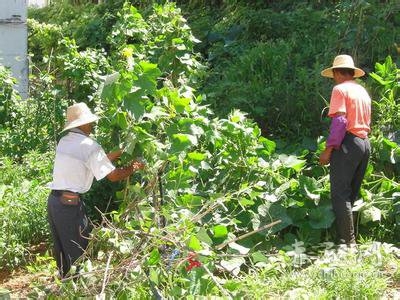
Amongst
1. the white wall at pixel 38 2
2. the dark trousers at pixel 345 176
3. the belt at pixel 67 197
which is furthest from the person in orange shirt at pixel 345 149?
the white wall at pixel 38 2

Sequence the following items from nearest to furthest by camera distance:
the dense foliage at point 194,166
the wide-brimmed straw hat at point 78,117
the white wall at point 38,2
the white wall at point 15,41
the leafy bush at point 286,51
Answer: the dense foliage at point 194,166
the wide-brimmed straw hat at point 78,117
the leafy bush at point 286,51
the white wall at point 15,41
the white wall at point 38,2

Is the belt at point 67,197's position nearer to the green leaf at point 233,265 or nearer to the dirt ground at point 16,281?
the dirt ground at point 16,281

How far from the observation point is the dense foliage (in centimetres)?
567

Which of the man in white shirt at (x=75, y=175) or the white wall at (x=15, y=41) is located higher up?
the man in white shirt at (x=75, y=175)

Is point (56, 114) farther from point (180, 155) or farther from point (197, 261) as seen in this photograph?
point (197, 261)

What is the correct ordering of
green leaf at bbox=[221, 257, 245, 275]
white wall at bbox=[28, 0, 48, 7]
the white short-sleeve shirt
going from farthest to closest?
1. white wall at bbox=[28, 0, 48, 7]
2. green leaf at bbox=[221, 257, 245, 275]
3. the white short-sleeve shirt

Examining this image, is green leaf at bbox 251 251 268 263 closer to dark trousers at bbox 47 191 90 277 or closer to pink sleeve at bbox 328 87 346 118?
dark trousers at bbox 47 191 90 277

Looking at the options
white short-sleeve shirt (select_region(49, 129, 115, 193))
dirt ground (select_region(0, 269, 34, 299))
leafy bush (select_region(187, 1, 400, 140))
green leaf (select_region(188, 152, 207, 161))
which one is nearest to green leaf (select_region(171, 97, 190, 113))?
green leaf (select_region(188, 152, 207, 161))

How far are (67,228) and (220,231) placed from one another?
1313mm

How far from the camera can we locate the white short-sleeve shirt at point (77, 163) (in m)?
5.92

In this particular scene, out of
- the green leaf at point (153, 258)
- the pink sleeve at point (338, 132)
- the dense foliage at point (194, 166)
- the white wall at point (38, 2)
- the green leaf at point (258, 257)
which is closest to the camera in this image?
the green leaf at point (153, 258)

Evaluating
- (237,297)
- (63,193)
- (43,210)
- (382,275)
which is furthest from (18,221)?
(382,275)

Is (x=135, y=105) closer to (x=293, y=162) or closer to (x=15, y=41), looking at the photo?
(x=293, y=162)

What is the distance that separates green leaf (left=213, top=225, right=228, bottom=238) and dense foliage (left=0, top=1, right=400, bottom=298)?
1 cm
